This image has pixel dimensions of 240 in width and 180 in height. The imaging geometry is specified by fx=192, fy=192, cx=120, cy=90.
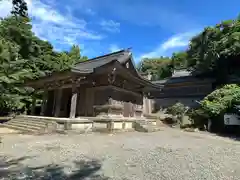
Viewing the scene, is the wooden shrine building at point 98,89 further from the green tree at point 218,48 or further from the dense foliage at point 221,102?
the green tree at point 218,48

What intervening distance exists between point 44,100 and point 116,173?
12.9 meters

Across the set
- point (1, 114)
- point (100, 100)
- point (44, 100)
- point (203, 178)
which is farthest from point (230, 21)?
point (1, 114)

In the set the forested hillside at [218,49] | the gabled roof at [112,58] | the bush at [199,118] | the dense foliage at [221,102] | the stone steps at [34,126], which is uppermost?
the forested hillside at [218,49]

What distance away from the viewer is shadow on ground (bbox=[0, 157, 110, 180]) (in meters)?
3.79

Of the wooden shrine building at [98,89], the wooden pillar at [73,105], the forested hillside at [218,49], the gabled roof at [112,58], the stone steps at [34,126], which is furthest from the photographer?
the forested hillside at [218,49]

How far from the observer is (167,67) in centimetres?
4206

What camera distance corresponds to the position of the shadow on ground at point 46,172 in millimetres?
3793

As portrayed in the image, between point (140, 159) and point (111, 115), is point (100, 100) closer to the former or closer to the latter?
point (111, 115)

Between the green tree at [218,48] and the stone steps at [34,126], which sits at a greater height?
the green tree at [218,48]

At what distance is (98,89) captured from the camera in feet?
43.6

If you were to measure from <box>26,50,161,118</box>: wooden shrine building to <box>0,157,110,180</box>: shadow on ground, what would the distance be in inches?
273

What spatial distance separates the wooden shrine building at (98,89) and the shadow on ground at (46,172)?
6929 mm

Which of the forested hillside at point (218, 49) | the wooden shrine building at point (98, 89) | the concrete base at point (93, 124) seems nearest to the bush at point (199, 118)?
the wooden shrine building at point (98, 89)

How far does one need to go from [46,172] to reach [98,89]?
937 centimetres
